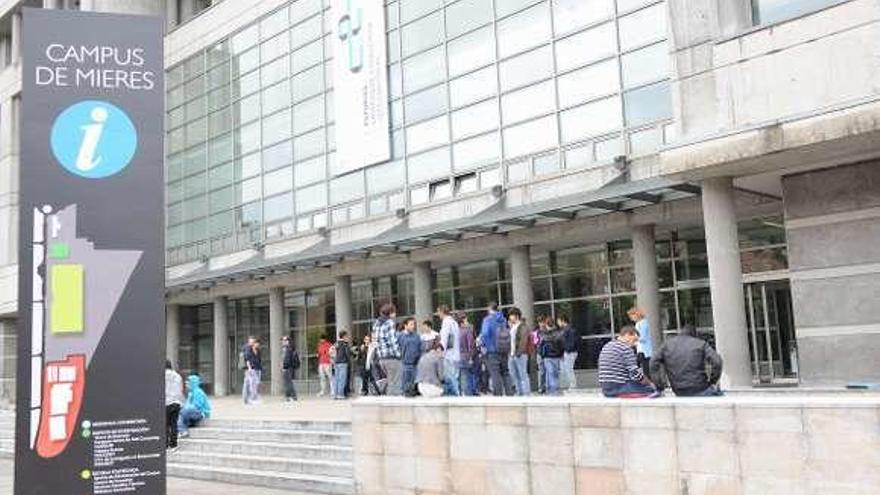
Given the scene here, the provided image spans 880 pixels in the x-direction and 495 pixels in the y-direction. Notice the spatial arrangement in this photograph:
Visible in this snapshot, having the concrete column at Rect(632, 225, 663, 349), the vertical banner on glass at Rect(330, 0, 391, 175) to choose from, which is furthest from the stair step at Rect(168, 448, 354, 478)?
the vertical banner on glass at Rect(330, 0, 391, 175)

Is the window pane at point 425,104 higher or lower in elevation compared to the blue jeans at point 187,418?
higher

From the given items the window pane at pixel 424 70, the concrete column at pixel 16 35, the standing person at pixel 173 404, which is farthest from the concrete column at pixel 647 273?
the concrete column at pixel 16 35

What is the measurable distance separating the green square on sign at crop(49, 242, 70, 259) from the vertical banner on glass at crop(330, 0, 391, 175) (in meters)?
18.9

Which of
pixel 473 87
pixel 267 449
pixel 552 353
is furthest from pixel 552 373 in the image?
pixel 473 87

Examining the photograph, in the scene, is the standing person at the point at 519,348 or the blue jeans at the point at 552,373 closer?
the standing person at the point at 519,348

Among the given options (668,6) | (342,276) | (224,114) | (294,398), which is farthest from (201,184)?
(668,6)

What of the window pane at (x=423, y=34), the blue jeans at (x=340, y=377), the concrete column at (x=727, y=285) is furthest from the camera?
the window pane at (x=423, y=34)

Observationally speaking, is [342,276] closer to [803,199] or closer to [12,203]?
[803,199]

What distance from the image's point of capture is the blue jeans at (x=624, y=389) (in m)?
8.78

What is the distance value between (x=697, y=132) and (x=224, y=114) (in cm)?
2175

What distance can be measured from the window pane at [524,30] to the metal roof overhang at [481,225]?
158 inches

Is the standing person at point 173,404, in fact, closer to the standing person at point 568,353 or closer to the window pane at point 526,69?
the standing person at point 568,353

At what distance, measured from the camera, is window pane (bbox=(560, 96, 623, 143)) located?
67.2 ft

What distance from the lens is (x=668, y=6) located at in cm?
1599
